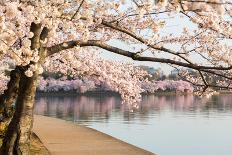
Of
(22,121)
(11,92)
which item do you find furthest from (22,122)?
(11,92)

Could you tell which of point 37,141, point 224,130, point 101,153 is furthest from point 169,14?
point 224,130

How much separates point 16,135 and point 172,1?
563cm

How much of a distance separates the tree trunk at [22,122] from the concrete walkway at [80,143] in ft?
13.3

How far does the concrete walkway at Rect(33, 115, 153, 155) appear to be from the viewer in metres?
15.1

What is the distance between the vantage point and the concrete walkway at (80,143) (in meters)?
15.1

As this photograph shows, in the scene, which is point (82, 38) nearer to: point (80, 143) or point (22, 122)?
point (22, 122)

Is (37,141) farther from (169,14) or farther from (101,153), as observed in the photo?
(169,14)

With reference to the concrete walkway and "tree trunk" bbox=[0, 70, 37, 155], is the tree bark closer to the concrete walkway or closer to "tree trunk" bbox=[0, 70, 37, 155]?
"tree trunk" bbox=[0, 70, 37, 155]

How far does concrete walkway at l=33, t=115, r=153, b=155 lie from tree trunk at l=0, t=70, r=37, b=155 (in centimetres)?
406

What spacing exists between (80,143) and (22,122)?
21.0ft

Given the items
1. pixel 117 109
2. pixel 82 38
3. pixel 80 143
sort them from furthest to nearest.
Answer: pixel 117 109 → pixel 80 143 → pixel 82 38

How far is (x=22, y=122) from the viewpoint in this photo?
1084cm

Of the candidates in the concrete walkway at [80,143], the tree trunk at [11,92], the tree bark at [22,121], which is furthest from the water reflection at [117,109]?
the tree bark at [22,121]

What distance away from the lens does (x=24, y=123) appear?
10.9m
